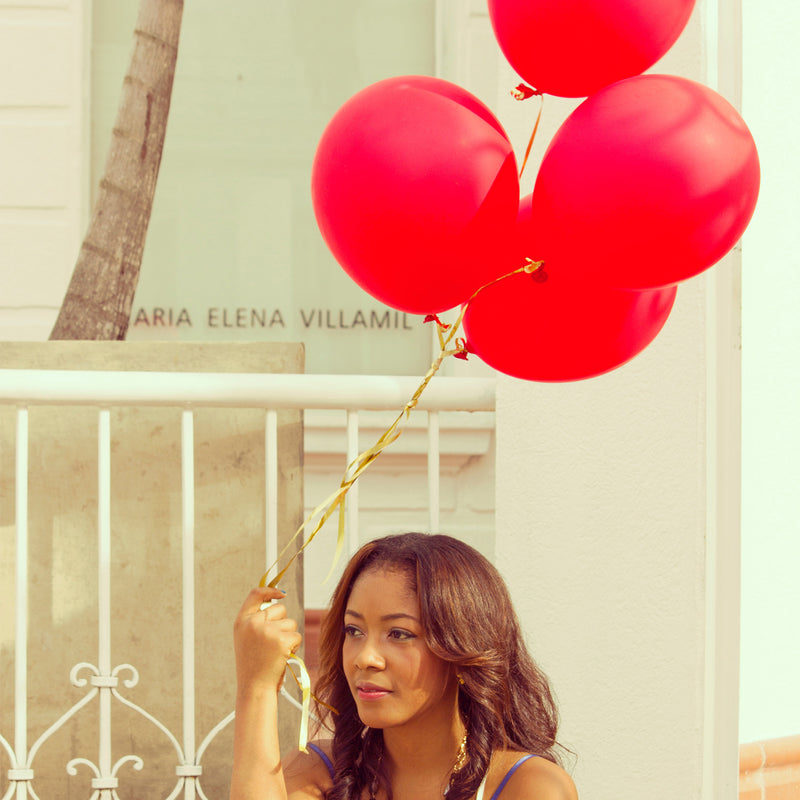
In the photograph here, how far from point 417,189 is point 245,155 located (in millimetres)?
3695

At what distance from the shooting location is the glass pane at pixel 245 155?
5102mm

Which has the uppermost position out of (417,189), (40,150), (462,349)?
(40,150)

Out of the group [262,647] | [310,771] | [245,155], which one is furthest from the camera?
[245,155]

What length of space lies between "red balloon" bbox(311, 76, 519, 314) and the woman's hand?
520 millimetres

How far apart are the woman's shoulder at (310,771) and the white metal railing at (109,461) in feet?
1.29

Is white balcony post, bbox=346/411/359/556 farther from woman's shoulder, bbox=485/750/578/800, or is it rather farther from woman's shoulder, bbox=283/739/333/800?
woman's shoulder, bbox=485/750/578/800

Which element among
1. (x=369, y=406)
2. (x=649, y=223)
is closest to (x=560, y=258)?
(x=649, y=223)

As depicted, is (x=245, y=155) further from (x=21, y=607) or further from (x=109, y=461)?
(x=21, y=607)

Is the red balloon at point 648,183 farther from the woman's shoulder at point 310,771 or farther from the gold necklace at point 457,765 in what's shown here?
the woman's shoulder at point 310,771

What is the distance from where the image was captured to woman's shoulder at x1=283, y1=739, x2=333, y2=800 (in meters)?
1.94

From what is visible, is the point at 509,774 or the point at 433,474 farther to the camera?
the point at 433,474

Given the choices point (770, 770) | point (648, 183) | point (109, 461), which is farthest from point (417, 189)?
Result: point (770, 770)

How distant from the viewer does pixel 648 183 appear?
150cm

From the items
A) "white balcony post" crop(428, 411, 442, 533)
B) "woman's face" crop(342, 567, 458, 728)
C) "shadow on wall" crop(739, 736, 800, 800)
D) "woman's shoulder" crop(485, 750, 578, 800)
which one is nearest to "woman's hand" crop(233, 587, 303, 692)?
"woman's face" crop(342, 567, 458, 728)
